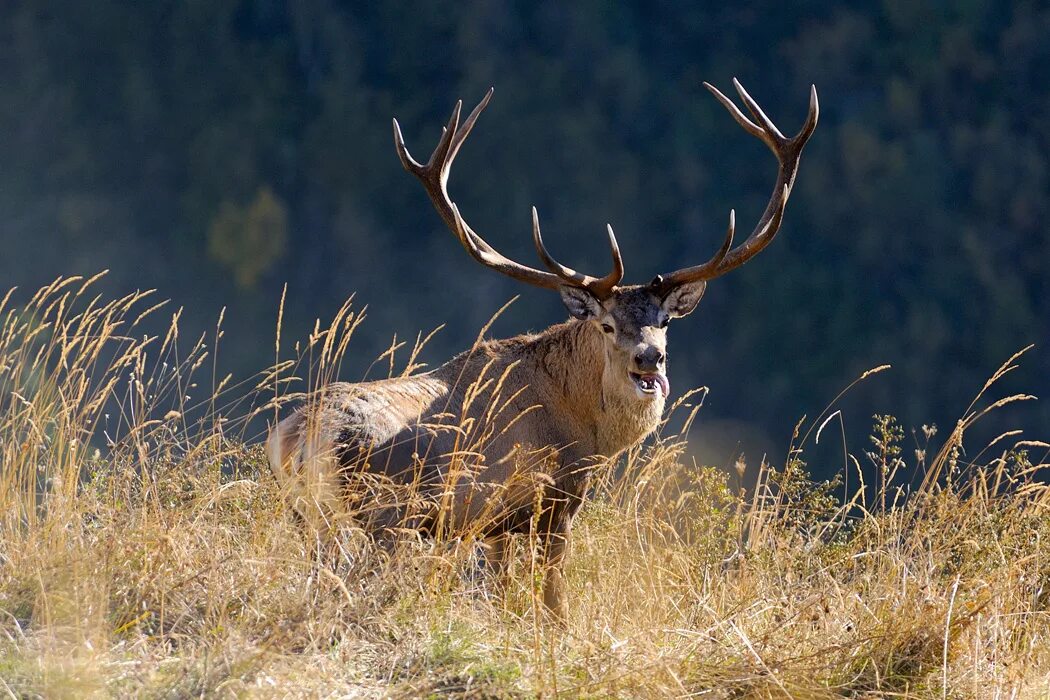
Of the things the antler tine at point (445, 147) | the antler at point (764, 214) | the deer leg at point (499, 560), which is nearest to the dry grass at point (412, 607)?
the deer leg at point (499, 560)

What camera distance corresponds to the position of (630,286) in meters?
6.65

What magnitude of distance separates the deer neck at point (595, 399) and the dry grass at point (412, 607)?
1.05 meters

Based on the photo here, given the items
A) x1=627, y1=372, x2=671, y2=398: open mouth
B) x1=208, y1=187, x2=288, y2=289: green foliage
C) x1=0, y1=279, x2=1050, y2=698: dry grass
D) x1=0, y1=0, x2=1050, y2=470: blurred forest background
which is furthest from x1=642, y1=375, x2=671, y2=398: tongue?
x1=208, y1=187, x2=288, y2=289: green foliage

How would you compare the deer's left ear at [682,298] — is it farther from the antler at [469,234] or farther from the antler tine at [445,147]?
the antler tine at [445,147]

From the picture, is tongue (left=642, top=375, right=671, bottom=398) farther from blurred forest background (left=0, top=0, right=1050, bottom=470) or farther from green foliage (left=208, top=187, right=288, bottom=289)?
green foliage (left=208, top=187, right=288, bottom=289)

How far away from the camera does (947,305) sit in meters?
32.5

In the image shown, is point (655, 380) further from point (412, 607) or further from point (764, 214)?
point (412, 607)

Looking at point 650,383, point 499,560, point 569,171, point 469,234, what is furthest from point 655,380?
point 569,171

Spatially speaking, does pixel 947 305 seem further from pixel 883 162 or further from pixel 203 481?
pixel 203 481

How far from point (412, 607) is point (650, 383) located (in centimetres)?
205

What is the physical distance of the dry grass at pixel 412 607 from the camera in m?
4.14

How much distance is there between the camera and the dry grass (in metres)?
4.14

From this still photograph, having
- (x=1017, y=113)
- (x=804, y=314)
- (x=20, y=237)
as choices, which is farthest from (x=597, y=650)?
(x=1017, y=113)

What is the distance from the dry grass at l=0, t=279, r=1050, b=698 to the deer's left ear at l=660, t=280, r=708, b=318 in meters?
1.31
